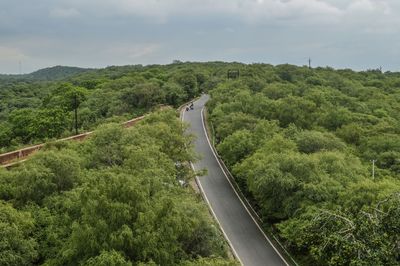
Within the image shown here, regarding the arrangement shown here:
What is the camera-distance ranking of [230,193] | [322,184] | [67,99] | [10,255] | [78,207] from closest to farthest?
[10,255] → [78,207] → [322,184] → [230,193] → [67,99]

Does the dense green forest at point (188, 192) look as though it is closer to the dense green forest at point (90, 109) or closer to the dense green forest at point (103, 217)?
the dense green forest at point (103, 217)

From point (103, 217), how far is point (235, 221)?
18.2 metres

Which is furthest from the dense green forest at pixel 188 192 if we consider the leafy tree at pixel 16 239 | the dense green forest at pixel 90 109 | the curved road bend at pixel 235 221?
the curved road bend at pixel 235 221

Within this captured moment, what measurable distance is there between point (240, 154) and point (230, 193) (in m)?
3.94

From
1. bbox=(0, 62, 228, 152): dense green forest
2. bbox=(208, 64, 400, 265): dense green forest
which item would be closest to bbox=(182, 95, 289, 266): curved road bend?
bbox=(208, 64, 400, 265): dense green forest

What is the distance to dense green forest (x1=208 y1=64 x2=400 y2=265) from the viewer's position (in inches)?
497

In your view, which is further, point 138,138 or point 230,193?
point 230,193

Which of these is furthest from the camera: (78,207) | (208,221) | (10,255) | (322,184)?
(322,184)

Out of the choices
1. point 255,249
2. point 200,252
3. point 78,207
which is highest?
point 78,207

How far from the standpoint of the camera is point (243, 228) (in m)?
34.5

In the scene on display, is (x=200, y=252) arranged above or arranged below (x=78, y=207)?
below

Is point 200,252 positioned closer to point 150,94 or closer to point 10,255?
point 10,255

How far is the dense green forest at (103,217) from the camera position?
18.5 m

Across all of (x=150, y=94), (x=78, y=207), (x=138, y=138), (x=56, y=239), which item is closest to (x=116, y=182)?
(x=78, y=207)
